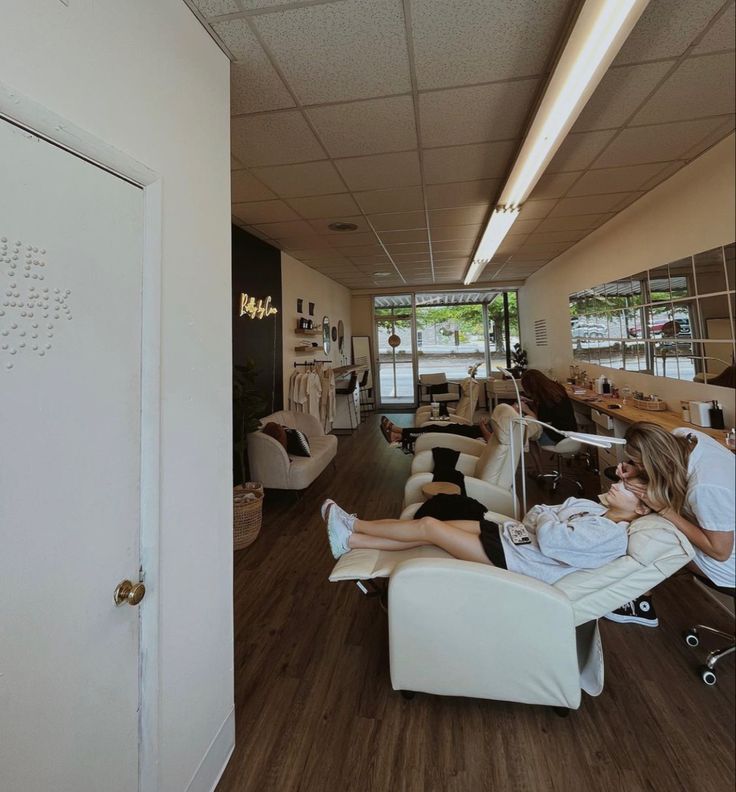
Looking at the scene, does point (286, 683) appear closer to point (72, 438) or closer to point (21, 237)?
point (72, 438)

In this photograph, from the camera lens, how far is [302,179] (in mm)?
2789

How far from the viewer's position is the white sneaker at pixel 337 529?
1.75 m

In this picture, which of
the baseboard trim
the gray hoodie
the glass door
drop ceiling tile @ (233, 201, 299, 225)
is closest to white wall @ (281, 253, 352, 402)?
the glass door

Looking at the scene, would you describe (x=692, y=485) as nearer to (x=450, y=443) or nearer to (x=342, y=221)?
(x=450, y=443)

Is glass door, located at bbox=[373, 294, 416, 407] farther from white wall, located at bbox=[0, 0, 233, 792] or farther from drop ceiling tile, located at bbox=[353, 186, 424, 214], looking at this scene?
white wall, located at bbox=[0, 0, 233, 792]

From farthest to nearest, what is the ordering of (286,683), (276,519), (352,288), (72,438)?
(352,288) < (276,519) < (286,683) < (72,438)

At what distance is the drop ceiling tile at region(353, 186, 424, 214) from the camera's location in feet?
9.96

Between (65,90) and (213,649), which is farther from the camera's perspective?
(213,649)

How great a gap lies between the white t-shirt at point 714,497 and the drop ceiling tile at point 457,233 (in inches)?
153

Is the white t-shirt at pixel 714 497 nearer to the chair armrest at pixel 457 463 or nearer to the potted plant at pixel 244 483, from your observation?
the chair armrest at pixel 457 463

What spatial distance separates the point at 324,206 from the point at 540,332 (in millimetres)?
2795

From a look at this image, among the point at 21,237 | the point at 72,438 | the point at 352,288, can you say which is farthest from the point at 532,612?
the point at 352,288

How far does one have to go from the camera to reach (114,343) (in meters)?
0.95

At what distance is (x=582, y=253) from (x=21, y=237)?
4.27 ft
